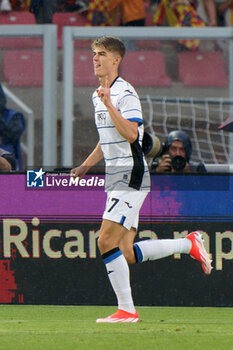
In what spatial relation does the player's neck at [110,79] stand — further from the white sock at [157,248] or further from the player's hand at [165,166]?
the player's hand at [165,166]

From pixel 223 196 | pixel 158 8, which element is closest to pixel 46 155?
pixel 223 196

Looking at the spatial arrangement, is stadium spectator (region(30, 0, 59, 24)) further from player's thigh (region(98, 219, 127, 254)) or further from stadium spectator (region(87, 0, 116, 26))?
player's thigh (region(98, 219, 127, 254))

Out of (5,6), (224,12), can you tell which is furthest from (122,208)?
(224,12)

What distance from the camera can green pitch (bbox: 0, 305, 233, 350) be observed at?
411cm

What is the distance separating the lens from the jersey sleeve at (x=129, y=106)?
5.11 metres

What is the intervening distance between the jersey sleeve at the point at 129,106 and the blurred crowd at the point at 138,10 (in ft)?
14.2

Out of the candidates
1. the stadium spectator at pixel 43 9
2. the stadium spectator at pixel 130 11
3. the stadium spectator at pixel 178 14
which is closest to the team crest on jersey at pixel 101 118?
the stadium spectator at pixel 43 9

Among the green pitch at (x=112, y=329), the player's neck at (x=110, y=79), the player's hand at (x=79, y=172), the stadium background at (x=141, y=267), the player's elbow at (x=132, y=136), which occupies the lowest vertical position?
the green pitch at (x=112, y=329)

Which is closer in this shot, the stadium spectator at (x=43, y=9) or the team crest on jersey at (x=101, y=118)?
the team crest on jersey at (x=101, y=118)

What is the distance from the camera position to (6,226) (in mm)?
6582

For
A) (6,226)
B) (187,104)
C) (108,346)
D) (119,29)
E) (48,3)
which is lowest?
(108,346)

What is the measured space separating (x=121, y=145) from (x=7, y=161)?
6.18 ft

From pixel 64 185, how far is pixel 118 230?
1500 mm

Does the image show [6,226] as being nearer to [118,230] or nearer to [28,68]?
[118,230]
